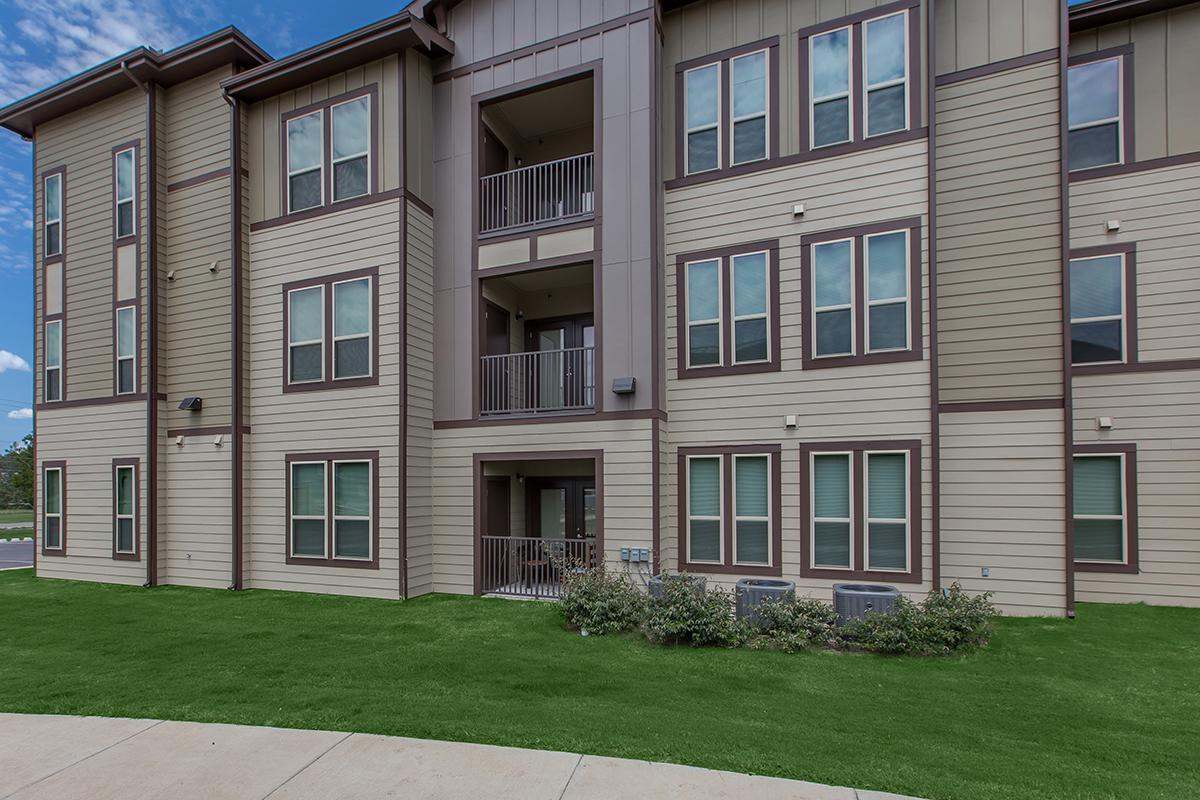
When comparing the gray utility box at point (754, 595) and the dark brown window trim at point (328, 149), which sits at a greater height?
the dark brown window trim at point (328, 149)

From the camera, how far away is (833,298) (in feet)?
30.0

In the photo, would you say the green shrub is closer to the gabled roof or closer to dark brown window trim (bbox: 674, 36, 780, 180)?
dark brown window trim (bbox: 674, 36, 780, 180)

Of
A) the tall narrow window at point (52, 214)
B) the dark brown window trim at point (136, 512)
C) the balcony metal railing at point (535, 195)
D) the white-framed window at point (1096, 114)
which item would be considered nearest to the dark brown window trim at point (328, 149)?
the balcony metal railing at point (535, 195)

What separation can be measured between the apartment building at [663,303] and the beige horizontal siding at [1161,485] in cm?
5

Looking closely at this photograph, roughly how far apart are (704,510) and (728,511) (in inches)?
14.8

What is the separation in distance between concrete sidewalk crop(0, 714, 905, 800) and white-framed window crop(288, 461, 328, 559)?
588cm

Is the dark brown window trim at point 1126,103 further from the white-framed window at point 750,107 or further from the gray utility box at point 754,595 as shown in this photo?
the gray utility box at point 754,595

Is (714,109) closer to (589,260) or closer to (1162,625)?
(589,260)

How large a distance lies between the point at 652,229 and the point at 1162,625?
8433 millimetres

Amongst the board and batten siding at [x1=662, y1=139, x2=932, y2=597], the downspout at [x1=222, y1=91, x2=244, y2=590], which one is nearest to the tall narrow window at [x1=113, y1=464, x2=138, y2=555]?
the downspout at [x1=222, y1=91, x2=244, y2=590]

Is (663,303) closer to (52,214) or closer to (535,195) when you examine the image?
(535,195)

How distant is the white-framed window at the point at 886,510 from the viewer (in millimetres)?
8555

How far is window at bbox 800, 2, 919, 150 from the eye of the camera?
890 cm

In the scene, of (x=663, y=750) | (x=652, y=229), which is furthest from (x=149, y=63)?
(x=663, y=750)
